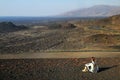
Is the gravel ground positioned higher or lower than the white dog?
lower

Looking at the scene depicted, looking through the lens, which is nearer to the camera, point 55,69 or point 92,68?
point 92,68

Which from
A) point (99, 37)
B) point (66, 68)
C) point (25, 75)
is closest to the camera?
point (25, 75)

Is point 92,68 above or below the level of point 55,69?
above

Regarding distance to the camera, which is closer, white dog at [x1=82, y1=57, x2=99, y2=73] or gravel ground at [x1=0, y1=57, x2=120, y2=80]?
gravel ground at [x1=0, y1=57, x2=120, y2=80]

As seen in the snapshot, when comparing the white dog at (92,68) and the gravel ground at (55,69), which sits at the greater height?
the white dog at (92,68)

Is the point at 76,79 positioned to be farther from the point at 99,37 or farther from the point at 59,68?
→ the point at 99,37

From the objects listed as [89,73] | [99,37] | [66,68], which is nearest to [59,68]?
[66,68]

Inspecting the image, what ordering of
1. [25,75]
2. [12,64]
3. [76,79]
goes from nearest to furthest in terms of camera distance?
[76,79] < [25,75] < [12,64]

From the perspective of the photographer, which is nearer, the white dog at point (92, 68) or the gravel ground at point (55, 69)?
the gravel ground at point (55, 69)
